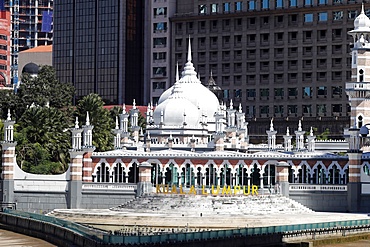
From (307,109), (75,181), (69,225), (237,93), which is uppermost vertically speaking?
(237,93)

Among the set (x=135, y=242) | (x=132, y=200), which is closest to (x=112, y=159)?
(x=132, y=200)

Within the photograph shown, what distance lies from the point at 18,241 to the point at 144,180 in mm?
19083

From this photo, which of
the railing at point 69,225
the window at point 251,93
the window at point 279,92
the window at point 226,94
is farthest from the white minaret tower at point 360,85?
the window at point 226,94

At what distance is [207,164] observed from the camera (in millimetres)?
104875

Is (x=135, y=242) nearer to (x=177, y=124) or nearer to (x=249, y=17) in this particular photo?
(x=177, y=124)

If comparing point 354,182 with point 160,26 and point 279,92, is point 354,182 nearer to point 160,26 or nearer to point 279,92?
point 279,92

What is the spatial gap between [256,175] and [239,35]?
83572 millimetres

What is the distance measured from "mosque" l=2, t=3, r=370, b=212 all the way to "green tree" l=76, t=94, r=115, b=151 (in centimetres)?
353

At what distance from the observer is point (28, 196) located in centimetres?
9881

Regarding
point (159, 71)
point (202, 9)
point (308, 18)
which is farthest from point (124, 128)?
point (159, 71)

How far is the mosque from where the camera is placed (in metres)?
97.0

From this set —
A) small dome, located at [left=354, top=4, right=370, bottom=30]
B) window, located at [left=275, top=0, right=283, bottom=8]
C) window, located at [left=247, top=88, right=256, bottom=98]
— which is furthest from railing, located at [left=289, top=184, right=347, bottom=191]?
window, located at [left=275, top=0, right=283, bottom=8]

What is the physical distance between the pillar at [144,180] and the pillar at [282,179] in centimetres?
1103

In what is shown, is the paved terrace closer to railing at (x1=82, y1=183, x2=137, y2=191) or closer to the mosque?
the mosque
